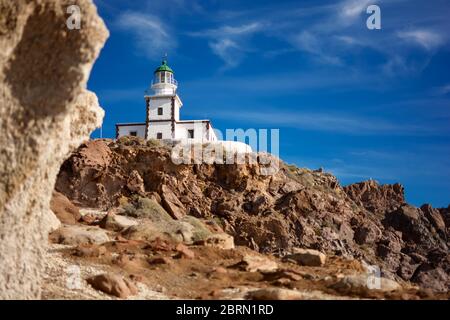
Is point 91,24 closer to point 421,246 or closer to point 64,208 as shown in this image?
point 64,208

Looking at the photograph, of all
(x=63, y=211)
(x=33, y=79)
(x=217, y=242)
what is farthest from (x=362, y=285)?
(x=63, y=211)

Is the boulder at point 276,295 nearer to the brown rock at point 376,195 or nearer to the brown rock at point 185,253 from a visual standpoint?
the brown rock at point 185,253

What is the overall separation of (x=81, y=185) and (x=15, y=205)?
29.2m

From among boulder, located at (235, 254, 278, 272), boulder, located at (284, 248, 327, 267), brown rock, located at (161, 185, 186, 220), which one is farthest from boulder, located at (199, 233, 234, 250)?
brown rock, located at (161, 185, 186, 220)

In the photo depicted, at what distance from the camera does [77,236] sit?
14977 millimetres

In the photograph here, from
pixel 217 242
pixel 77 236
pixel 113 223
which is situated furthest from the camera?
pixel 113 223

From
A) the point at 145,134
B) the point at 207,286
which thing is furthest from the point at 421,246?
the point at 207,286

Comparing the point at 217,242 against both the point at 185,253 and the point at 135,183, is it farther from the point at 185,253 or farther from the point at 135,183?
the point at 135,183

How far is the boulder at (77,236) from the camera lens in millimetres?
14703

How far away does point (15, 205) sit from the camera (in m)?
6.59

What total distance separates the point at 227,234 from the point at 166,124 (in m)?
30.4
